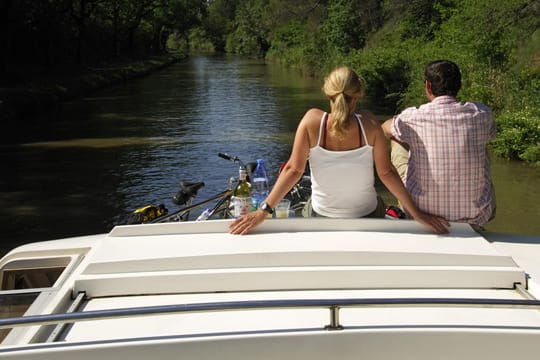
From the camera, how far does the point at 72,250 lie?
3367 mm

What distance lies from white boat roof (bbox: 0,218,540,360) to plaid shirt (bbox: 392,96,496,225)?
1.03 ft

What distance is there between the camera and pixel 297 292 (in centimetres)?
259

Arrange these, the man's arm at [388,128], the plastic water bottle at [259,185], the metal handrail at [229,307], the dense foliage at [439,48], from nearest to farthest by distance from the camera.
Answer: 1. the metal handrail at [229,307]
2. the man's arm at [388,128]
3. the plastic water bottle at [259,185]
4. the dense foliage at [439,48]

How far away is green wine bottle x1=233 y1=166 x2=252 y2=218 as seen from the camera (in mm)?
3881

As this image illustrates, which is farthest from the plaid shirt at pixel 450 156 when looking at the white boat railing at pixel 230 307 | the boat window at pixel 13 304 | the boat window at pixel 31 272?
the boat window at pixel 13 304

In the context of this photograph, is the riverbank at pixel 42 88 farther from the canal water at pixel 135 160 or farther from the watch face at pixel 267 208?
the watch face at pixel 267 208

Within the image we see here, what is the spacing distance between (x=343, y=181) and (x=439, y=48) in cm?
1772

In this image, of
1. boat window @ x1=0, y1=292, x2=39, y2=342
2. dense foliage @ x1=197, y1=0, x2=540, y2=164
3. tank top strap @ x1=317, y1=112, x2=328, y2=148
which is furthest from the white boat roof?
dense foliage @ x1=197, y1=0, x2=540, y2=164

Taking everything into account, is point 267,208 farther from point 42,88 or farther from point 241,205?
point 42,88

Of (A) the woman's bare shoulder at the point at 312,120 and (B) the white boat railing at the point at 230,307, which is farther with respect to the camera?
(A) the woman's bare shoulder at the point at 312,120

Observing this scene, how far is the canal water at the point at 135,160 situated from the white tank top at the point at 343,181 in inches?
219

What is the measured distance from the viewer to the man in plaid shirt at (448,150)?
3.39m

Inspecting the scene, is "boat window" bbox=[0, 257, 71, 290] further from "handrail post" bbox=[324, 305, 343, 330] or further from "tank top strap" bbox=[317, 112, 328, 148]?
"handrail post" bbox=[324, 305, 343, 330]

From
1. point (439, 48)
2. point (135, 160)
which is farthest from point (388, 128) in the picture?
point (439, 48)
